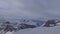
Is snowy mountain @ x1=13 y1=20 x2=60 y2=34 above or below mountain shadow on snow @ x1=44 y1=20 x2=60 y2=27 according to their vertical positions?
below

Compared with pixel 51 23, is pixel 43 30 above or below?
below

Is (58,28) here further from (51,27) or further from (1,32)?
(1,32)

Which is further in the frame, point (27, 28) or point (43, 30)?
point (27, 28)

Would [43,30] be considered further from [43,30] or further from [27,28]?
[27,28]

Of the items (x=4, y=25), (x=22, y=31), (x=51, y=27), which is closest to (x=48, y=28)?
(x=51, y=27)

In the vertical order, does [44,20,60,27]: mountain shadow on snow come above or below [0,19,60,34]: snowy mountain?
above

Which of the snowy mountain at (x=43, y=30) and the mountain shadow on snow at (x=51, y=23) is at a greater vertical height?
the mountain shadow on snow at (x=51, y=23)

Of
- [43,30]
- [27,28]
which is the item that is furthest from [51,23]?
[27,28]

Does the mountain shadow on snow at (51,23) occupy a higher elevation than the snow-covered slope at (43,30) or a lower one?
higher

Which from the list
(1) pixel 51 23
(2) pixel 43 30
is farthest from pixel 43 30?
(1) pixel 51 23

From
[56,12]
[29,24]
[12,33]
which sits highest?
[56,12]

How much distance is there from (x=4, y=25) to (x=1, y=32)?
20 centimetres

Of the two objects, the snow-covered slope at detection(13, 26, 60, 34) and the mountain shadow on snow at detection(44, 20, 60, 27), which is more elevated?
the mountain shadow on snow at detection(44, 20, 60, 27)

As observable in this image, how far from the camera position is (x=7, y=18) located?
3.65m
